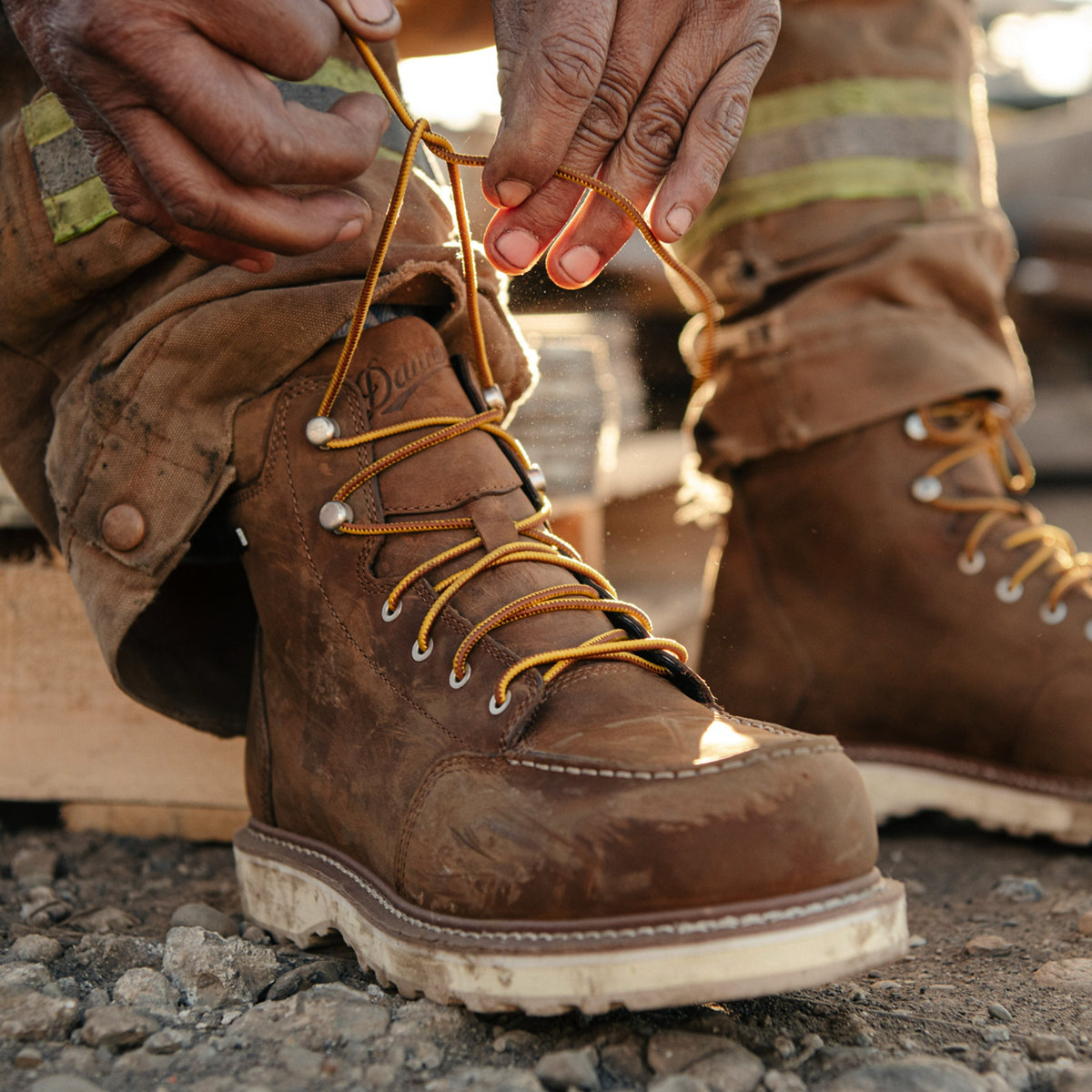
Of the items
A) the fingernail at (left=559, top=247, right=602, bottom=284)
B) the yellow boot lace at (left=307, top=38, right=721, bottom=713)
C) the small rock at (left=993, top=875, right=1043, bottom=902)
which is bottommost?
the small rock at (left=993, top=875, right=1043, bottom=902)

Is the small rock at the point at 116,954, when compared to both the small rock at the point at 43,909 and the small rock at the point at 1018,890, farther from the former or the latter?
the small rock at the point at 1018,890

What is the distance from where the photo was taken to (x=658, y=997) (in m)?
0.77

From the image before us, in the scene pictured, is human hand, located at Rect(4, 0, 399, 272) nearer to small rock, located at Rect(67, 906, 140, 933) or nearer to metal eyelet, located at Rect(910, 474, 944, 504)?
small rock, located at Rect(67, 906, 140, 933)

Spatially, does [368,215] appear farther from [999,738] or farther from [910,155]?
[999,738]

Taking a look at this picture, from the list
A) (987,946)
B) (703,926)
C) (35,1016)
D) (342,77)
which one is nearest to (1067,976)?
(987,946)

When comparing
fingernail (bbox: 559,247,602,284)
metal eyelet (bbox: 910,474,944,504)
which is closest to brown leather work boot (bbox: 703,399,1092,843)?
metal eyelet (bbox: 910,474,944,504)

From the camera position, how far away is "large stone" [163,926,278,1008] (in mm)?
913

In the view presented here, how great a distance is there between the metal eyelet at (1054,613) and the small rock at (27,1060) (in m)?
1.32

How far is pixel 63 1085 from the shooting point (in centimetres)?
73

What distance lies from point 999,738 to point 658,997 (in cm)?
90

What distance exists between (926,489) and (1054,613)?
247 millimetres

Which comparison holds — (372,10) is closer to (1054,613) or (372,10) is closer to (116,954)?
(116,954)

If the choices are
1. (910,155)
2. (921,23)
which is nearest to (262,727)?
(910,155)

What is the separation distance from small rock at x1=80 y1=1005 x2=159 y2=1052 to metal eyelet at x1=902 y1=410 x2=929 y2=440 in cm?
124
